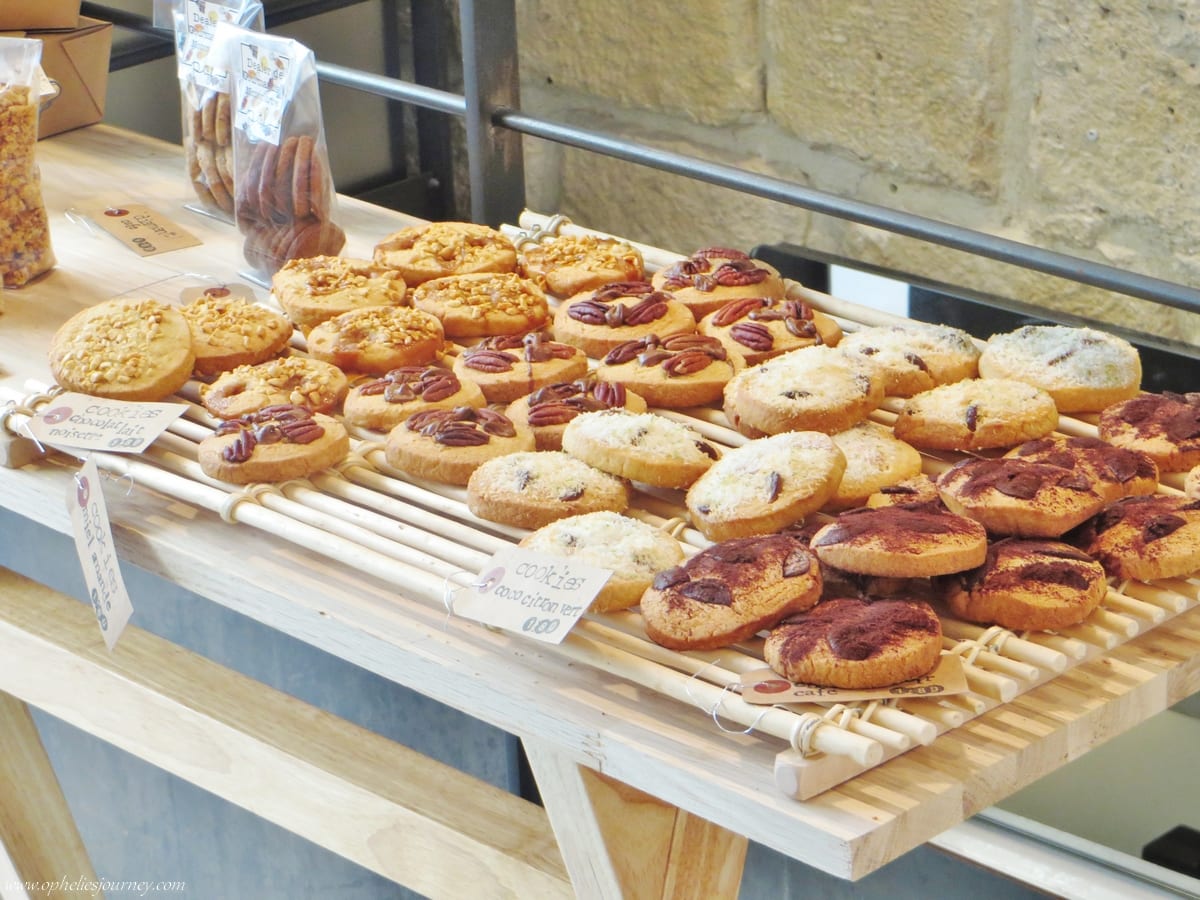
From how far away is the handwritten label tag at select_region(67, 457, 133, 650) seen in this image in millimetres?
1115

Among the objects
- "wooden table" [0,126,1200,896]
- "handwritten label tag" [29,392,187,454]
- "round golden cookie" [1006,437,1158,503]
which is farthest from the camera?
"handwritten label tag" [29,392,187,454]

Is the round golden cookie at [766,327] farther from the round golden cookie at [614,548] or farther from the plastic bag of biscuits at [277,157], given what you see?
the plastic bag of biscuits at [277,157]

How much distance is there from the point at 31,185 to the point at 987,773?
4.19 feet

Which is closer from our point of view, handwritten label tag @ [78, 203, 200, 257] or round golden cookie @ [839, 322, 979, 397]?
round golden cookie @ [839, 322, 979, 397]

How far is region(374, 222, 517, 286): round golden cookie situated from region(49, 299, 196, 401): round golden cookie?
261mm

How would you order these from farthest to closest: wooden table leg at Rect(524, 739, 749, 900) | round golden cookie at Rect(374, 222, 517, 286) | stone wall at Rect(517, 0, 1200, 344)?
stone wall at Rect(517, 0, 1200, 344)
round golden cookie at Rect(374, 222, 517, 286)
wooden table leg at Rect(524, 739, 749, 900)

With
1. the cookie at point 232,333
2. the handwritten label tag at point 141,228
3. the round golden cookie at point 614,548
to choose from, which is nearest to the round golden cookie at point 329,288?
the cookie at point 232,333

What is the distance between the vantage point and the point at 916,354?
1261 mm

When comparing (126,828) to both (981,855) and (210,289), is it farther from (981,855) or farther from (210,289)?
(981,855)

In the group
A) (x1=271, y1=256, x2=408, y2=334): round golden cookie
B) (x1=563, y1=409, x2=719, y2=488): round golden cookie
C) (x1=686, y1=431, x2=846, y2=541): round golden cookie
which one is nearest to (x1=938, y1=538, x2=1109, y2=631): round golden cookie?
(x1=686, y1=431, x2=846, y2=541): round golden cookie

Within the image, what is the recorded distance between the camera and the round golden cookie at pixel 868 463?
1076 millimetres

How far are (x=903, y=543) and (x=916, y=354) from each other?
37 cm

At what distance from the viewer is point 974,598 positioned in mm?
937

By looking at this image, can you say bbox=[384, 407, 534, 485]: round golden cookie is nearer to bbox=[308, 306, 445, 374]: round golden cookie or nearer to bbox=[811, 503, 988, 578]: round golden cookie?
bbox=[308, 306, 445, 374]: round golden cookie
